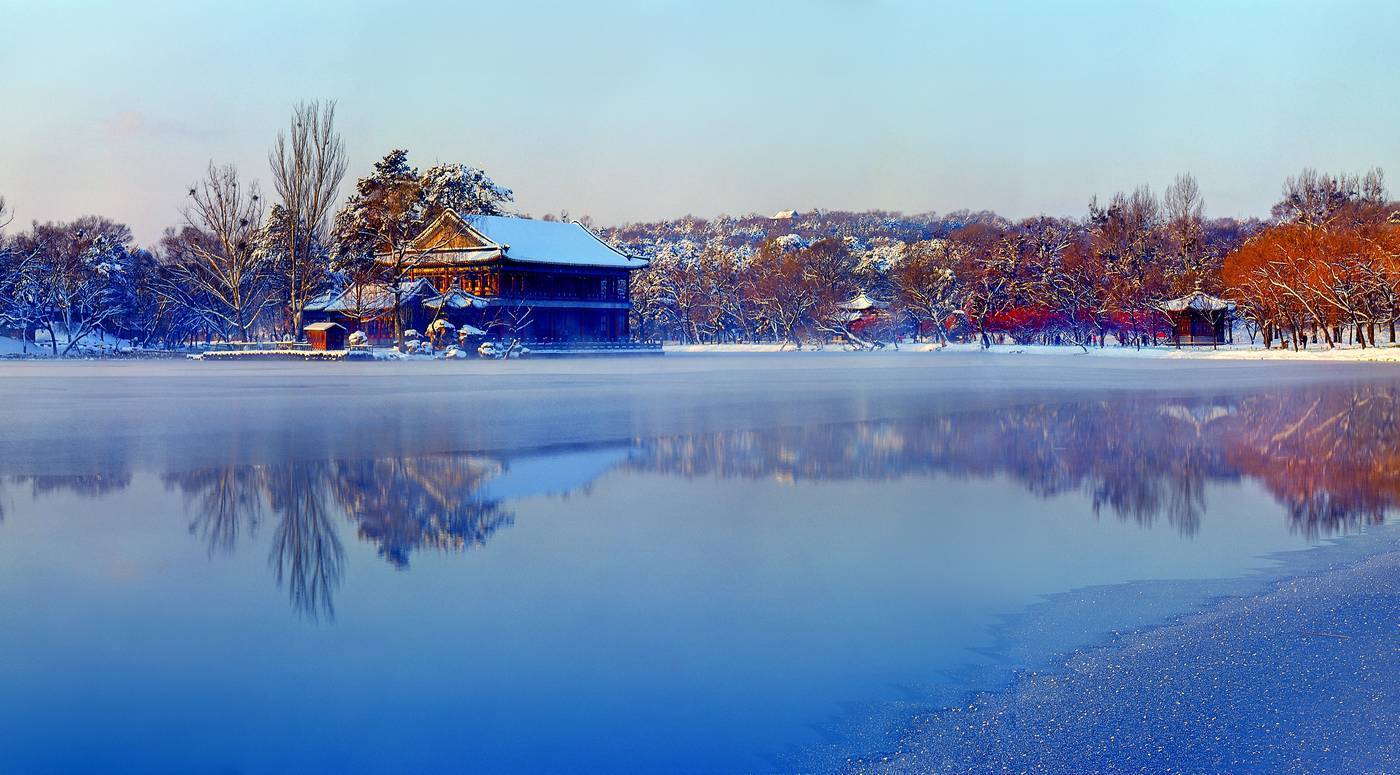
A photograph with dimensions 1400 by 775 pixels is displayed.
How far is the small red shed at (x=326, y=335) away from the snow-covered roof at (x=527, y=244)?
715 centimetres

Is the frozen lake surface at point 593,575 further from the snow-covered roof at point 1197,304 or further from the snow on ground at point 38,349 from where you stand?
the snow-covered roof at point 1197,304

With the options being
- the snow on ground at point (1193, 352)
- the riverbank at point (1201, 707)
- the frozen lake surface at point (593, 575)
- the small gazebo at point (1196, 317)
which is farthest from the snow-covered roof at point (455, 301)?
the riverbank at point (1201, 707)

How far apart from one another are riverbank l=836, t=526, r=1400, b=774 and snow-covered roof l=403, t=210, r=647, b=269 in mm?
55936

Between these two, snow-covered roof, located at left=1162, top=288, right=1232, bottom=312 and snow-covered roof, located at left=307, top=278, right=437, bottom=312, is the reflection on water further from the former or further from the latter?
snow-covered roof, located at left=1162, top=288, right=1232, bottom=312

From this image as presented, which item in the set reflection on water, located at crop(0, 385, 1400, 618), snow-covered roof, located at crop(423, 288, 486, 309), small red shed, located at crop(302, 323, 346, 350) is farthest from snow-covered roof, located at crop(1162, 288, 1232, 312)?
reflection on water, located at crop(0, 385, 1400, 618)

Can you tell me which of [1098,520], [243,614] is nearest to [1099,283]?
[1098,520]

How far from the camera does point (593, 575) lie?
253 inches

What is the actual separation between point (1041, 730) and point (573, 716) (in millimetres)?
1606

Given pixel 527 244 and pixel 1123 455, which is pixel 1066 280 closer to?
pixel 527 244

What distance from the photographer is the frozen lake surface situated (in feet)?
13.3

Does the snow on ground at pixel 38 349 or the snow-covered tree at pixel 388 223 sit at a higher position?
the snow-covered tree at pixel 388 223

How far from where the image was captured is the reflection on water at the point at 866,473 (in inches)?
306

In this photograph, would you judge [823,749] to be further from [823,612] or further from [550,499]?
[550,499]

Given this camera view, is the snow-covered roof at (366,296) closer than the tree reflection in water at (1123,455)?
No
